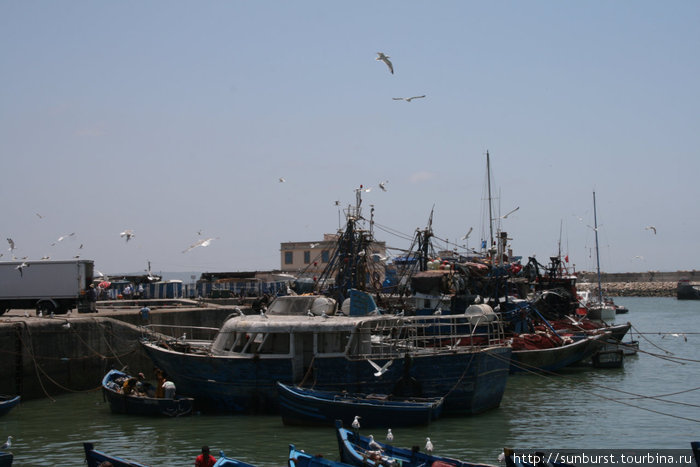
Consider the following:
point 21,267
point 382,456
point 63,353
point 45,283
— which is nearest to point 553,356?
point 63,353

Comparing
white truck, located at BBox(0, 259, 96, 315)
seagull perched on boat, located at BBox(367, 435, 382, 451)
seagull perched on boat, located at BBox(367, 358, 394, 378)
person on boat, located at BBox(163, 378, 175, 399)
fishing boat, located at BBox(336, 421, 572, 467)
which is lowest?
fishing boat, located at BBox(336, 421, 572, 467)

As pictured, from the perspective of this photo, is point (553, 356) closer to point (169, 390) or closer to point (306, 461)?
point (169, 390)

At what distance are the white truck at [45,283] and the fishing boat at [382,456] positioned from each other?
68.0ft

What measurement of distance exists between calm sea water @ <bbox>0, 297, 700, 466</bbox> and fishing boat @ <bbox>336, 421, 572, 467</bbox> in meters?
2.25

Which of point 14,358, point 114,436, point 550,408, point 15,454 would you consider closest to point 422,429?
point 550,408

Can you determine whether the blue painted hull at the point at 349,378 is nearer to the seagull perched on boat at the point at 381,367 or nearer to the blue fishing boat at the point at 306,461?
the seagull perched on boat at the point at 381,367

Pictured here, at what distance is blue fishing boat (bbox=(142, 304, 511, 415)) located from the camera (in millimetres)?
22875

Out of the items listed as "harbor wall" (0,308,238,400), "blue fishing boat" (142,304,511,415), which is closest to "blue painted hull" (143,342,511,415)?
"blue fishing boat" (142,304,511,415)

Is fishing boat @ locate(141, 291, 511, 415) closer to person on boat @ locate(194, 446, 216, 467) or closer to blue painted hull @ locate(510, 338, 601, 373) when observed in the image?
person on boat @ locate(194, 446, 216, 467)

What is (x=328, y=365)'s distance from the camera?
2300 centimetres

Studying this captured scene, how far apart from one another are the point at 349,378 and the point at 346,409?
1.84 m

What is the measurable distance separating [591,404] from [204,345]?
519 inches

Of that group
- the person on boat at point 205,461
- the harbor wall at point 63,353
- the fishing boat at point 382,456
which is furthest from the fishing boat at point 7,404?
the fishing boat at point 382,456

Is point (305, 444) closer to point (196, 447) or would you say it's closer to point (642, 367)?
point (196, 447)
